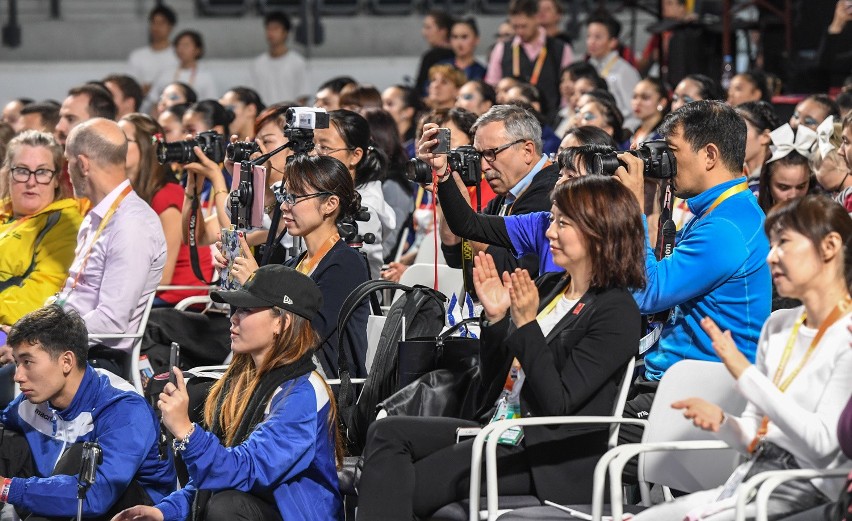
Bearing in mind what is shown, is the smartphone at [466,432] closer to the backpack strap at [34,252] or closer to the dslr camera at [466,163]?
the dslr camera at [466,163]

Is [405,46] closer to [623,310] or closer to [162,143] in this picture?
[162,143]

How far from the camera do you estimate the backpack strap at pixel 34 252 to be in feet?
17.1

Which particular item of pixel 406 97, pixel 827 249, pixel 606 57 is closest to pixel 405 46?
pixel 606 57

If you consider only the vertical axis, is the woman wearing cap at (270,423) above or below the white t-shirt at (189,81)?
below

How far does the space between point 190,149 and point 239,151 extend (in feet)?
1.44

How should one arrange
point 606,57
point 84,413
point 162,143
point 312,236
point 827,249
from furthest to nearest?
point 606,57
point 162,143
point 312,236
point 84,413
point 827,249

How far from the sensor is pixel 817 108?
21.4 feet

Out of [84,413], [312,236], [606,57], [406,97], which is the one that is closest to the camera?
[84,413]

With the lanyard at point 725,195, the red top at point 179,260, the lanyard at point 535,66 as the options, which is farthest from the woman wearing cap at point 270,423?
the lanyard at point 535,66

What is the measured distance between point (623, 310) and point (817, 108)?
3.48 m

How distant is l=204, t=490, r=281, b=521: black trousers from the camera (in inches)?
135

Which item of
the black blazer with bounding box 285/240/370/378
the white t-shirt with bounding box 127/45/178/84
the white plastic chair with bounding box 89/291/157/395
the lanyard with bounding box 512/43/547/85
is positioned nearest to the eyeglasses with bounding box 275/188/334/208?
the black blazer with bounding box 285/240/370/378

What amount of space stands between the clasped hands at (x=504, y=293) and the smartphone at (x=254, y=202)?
1112 mm

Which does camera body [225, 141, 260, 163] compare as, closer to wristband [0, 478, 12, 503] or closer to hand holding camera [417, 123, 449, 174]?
hand holding camera [417, 123, 449, 174]
